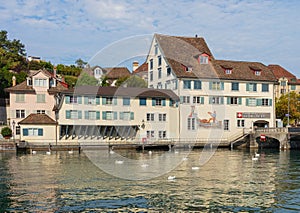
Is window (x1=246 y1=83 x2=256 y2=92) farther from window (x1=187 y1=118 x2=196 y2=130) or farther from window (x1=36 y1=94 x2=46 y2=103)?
window (x1=36 y1=94 x2=46 y2=103)

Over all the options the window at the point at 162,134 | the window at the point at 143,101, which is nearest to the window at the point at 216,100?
the window at the point at 162,134

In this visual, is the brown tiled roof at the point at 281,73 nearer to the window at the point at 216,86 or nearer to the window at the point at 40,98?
the window at the point at 216,86

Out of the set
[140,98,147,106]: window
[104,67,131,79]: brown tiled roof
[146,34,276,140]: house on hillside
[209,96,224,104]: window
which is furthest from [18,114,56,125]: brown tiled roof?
[209,96,224,104]: window

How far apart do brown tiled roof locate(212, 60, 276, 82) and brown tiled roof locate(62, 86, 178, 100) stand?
9103 millimetres

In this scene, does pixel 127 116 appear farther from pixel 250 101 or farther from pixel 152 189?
pixel 152 189

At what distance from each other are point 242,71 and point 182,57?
9.69 m

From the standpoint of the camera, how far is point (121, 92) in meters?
55.2

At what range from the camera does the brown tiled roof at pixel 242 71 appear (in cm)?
6197

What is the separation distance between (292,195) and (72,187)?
42.2ft

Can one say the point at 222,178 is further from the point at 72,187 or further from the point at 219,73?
the point at 219,73

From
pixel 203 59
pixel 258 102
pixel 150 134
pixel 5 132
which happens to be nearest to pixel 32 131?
pixel 5 132

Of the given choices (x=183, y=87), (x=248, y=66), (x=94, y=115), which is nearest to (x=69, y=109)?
(x=94, y=115)

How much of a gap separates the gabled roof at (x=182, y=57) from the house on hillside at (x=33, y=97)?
17576mm

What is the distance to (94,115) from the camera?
5509 cm
